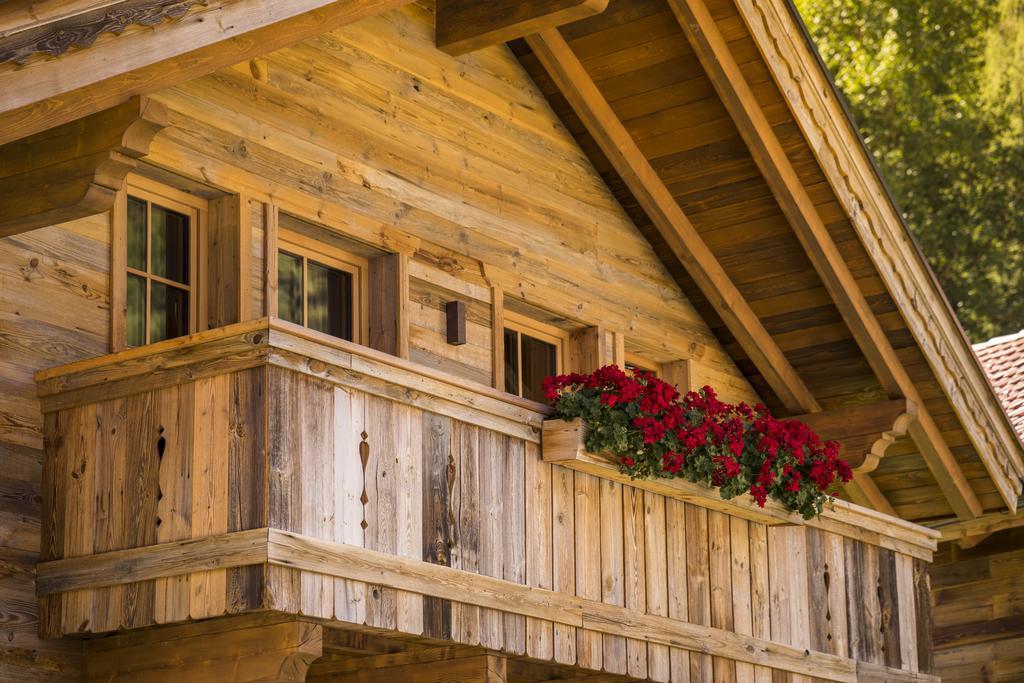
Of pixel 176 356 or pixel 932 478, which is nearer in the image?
pixel 176 356

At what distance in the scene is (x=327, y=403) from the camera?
7.09 metres

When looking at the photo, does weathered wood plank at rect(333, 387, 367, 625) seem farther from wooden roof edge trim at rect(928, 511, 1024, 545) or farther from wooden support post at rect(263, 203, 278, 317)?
wooden roof edge trim at rect(928, 511, 1024, 545)

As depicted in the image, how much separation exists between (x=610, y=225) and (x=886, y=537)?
2.77 m

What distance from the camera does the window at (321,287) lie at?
9.07 meters

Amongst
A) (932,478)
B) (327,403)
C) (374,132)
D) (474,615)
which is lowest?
(474,615)

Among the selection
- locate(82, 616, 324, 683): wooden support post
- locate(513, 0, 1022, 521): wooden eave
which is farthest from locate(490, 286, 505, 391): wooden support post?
locate(82, 616, 324, 683): wooden support post

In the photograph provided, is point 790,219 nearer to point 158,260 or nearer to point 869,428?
point 869,428

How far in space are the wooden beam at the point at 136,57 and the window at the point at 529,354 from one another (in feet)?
13.6

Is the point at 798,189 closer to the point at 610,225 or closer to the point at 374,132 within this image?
the point at 610,225

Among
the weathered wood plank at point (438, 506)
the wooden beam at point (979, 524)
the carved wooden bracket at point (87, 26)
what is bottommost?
the weathered wood plank at point (438, 506)

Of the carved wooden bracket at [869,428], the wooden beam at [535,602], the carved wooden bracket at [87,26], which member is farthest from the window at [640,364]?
the carved wooden bracket at [87,26]

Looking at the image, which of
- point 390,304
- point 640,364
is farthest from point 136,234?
point 640,364

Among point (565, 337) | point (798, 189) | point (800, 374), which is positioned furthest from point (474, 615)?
point (800, 374)

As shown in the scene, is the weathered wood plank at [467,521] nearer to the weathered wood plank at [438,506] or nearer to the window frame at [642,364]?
the weathered wood plank at [438,506]
